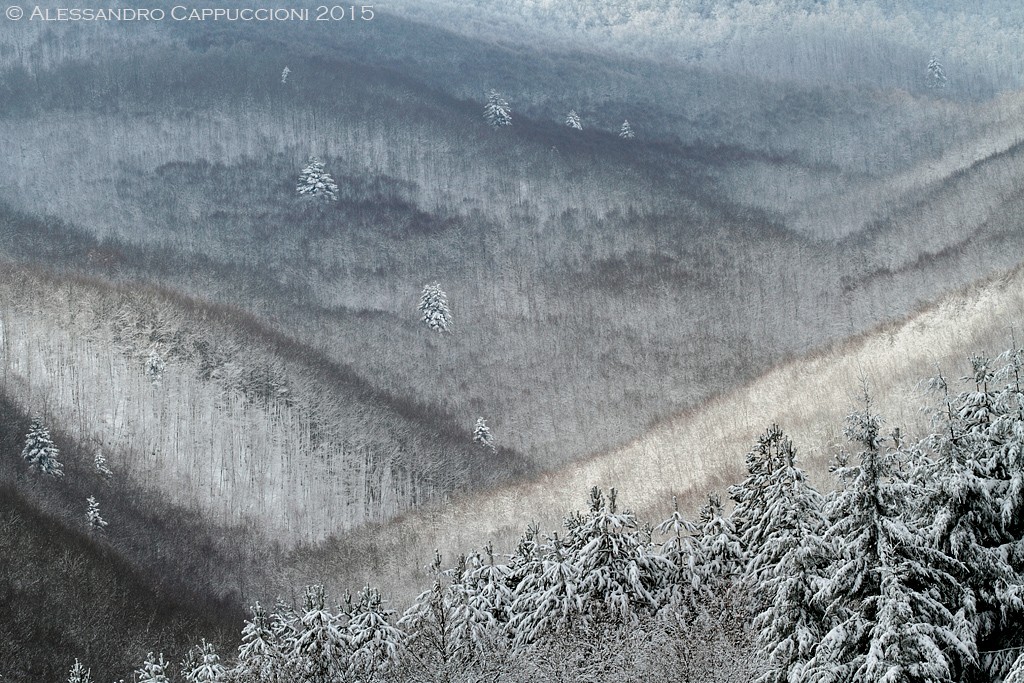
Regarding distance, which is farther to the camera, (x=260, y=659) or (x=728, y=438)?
(x=728, y=438)

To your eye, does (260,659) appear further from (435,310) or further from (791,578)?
(435,310)

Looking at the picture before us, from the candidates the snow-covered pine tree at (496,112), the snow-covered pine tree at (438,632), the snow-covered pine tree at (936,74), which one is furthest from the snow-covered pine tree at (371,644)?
the snow-covered pine tree at (936,74)

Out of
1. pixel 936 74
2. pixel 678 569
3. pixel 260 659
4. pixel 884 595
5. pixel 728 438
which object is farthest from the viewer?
pixel 936 74

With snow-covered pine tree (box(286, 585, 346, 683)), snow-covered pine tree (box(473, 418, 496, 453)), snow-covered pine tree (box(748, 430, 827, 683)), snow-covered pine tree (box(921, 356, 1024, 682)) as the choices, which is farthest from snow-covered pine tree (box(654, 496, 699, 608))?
snow-covered pine tree (box(473, 418, 496, 453))

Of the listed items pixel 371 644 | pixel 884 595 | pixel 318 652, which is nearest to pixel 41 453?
pixel 318 652

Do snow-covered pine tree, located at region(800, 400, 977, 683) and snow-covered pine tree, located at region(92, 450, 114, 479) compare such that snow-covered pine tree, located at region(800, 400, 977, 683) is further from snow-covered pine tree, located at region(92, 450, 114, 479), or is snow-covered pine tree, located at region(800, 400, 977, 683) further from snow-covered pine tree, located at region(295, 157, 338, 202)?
snow-covered pine tree, located at region(295, 157, 338, 202)

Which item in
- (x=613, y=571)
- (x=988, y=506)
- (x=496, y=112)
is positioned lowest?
(x=613, y=571)
